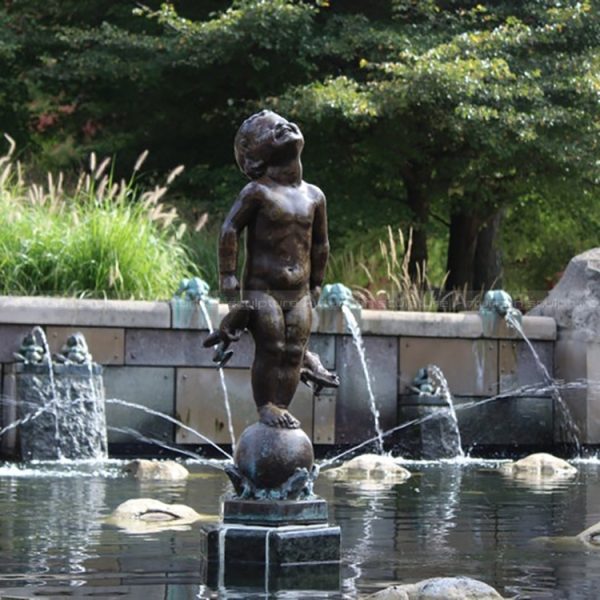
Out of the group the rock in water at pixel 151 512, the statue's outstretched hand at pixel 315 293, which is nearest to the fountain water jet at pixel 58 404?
the rock in water at pixel 151 512

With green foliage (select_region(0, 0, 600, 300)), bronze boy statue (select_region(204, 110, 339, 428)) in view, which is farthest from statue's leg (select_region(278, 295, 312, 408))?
green foliage (select_region(0, 0, 600, 300))

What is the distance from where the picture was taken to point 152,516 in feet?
32.4

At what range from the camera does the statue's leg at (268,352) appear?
774cm

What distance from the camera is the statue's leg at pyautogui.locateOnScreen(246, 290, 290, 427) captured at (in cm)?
774

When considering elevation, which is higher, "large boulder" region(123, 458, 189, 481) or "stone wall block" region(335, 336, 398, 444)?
"stone wall block" region(335, 336, 398, 444)

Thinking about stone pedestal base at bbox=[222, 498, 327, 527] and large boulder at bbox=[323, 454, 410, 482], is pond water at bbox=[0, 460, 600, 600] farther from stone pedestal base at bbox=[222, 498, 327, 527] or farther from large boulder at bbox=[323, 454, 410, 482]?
stone pedestal base at bbox=[222, 498, 327, 527]

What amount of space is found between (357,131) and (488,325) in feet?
20.1

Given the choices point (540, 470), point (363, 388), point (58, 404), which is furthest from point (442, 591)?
point (363, 388)

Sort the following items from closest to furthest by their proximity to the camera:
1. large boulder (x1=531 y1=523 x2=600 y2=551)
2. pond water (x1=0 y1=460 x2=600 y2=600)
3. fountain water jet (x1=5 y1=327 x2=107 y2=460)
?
pond water (x1=0 y1=460 x2=600 y2=600), large boulder (x1=531 y1=523 x2=600 y2=551), fountain water jet (x1=5 y1=327 x2=107 y2=460)

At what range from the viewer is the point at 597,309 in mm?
17141

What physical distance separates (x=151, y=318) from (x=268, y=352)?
8.18 m

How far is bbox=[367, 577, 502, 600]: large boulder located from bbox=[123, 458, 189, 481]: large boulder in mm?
6184

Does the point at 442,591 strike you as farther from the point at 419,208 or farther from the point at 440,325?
the point at 419,208

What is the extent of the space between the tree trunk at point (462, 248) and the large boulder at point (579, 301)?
618 cm
